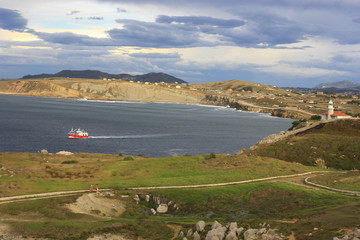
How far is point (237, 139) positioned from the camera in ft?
397

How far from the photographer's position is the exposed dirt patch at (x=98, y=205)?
3253 cm

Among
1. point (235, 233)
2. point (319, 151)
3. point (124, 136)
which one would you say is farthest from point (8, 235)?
point (124, 136)

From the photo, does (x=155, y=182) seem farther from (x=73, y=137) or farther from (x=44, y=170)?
(x=73, y=137)

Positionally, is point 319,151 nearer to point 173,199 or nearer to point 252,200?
point 252,200

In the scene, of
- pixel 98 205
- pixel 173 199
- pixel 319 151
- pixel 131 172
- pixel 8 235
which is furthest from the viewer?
pixel 319 151

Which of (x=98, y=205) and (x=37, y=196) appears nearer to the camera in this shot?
(x=98, y=205)

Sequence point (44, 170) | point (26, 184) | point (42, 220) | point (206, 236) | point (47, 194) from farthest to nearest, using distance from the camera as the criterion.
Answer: point (44, 170) < point (26, 184) < point (47, 194) < point (42, 220) < point (206, 236)

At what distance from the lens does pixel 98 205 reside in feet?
112

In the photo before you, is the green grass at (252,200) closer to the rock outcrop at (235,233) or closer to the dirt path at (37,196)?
the rock outcrop at (235,233)

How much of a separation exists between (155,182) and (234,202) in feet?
Result: 31.1

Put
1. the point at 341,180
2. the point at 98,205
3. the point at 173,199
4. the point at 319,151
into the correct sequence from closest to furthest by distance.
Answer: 1. the point at 98,205
2. the point at 173,199
3. the point at 341,180
4. the point at 319,151

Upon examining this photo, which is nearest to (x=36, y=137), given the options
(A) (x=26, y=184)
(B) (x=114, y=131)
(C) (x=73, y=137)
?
(C) (x=73, y=137)

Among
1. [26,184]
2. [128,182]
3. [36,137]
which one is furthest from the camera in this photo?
[36,137]

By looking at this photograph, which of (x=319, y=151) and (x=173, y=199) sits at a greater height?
(x=319, y=151)
